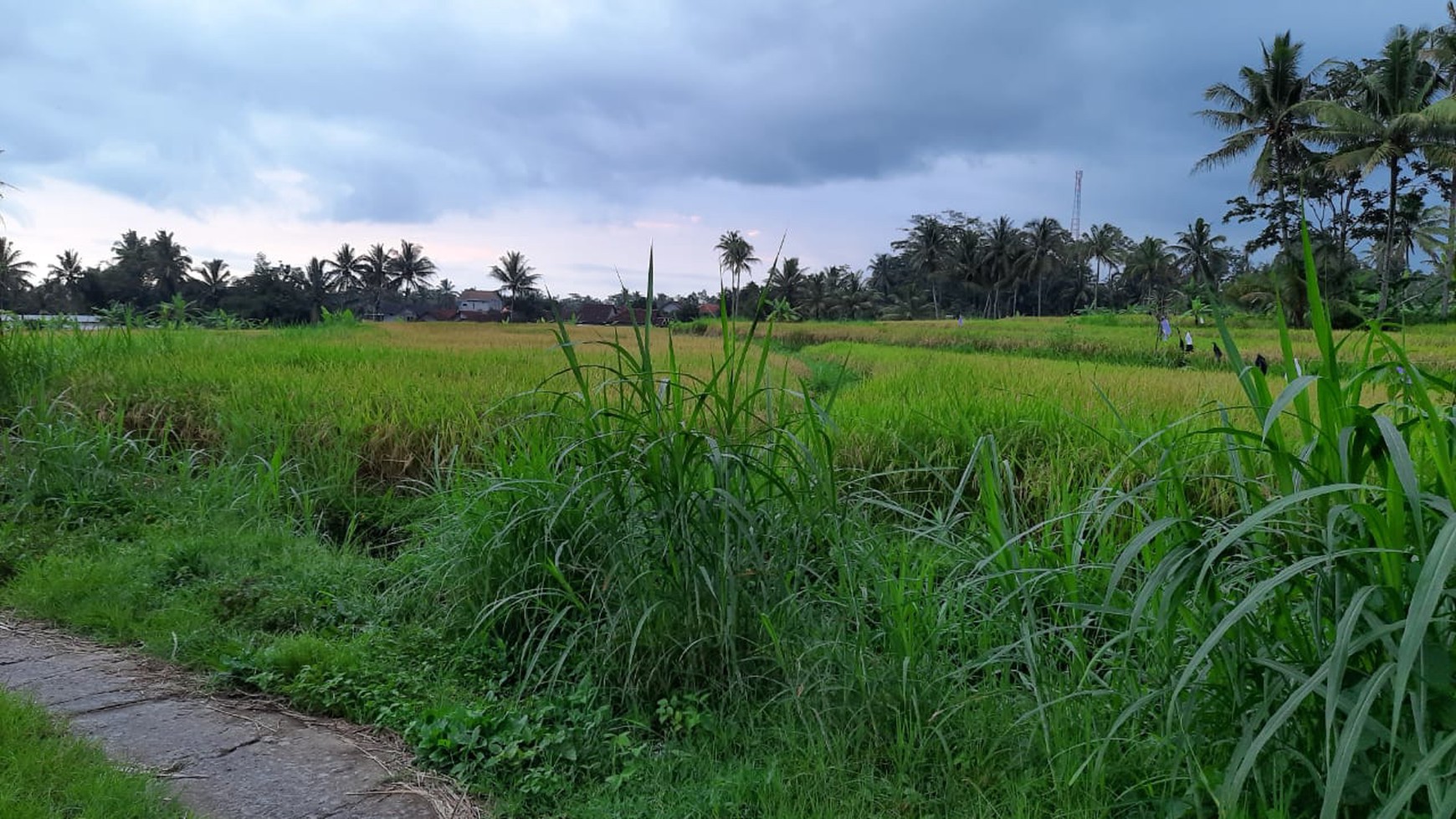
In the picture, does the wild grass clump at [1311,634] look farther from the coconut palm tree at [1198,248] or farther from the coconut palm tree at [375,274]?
the coconut palm tree at [375,274]

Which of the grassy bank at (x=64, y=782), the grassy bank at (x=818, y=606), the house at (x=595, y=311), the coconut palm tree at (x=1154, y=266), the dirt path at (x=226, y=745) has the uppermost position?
the coconut palm tree at (x=1154, y=266)

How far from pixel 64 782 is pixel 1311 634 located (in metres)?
2.80

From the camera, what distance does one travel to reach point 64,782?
1.92 metres

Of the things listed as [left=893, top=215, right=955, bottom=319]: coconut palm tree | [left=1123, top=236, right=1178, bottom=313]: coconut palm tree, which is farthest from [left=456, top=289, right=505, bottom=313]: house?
[left=1123, top=236, right=1178, bottom=313]: coconut palm tree

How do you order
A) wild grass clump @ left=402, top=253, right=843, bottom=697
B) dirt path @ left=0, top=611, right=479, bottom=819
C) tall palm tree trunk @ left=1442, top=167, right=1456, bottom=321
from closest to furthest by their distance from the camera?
dirt path @ left=0, top=611, right=479, bottom=819, wild grass clump @ left=402, top=253, right=843, bottom=697, tall palm tree trunk @ left=1442, top=167, right=1456, bottom=321

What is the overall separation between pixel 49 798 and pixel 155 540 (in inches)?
84.3

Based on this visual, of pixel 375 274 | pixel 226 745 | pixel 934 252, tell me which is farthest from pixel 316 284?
pixel 226 745

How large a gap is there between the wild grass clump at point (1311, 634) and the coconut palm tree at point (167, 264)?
217 feet

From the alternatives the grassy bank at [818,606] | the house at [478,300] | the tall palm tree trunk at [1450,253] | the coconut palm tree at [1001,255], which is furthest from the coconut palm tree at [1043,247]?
the grassy bank at [818,606]

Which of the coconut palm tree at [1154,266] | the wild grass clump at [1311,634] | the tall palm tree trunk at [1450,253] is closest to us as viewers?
the wild grass clump at [1311,634]

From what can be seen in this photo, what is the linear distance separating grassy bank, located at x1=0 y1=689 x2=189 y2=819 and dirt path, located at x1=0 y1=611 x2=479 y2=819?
0.08 metres

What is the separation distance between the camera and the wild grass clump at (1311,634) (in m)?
1.31

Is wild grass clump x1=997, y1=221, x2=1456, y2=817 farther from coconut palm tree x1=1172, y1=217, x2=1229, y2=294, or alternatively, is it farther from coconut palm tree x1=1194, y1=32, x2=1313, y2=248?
coconut palm tree x1=1172, y1=217, x2=1229, y2=294

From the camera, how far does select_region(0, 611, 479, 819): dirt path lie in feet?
6.41
